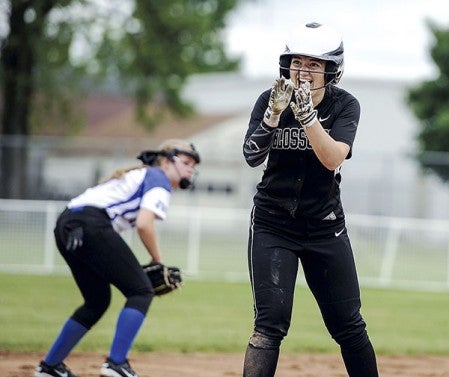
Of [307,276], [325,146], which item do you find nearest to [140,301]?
[307,276]

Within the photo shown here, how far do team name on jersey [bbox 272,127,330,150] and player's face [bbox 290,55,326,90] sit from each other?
220 millimetres

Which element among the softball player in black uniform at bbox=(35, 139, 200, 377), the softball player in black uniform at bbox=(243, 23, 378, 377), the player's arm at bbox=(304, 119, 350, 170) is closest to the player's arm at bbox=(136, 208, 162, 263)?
the softball player in black uniform at bbox=(35, 139, 200, 377)

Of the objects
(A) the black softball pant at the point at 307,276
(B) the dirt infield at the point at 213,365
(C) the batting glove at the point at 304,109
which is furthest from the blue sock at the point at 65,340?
(C) the batting glove at the point at 304,109

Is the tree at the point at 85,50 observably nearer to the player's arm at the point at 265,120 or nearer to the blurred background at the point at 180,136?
the blurred background at the point at 180,136

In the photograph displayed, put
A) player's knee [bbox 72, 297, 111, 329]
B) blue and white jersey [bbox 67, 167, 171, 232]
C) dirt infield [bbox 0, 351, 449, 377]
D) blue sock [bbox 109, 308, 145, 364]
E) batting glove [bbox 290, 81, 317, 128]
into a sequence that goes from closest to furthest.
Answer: batting glove [bbox 290, 81, 317, 128] → blue sock [bbox 109, 308, 145, 364] → blue and white jersey [bbox 67, 167, 171, 232] → player's knee [bbox 72, 297, 111, 329] → dirt infield [bbox 0, 351, 449, 377]

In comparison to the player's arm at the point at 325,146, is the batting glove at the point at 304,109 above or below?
above

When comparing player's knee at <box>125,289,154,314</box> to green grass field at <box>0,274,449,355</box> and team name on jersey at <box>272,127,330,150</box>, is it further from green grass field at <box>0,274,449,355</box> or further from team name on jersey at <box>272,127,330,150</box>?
green grass field at <box>0,274,449,355</box>

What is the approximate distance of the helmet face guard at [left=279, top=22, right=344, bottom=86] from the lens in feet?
18.3

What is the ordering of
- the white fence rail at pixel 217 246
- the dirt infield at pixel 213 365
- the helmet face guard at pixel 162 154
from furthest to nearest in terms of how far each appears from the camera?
the white fence rail at pixel 217 246, the dirt infield at pixel 213 365, the helmet face guard at pixel 162 154

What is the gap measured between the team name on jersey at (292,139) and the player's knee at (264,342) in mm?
919

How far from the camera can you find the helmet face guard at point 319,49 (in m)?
5.57

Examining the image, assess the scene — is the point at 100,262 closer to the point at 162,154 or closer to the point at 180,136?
the point at 162,154

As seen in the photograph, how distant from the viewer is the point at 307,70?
5598 millimetres

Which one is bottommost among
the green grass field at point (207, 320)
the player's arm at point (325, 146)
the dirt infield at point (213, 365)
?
the green grass field at point (207, 320)
